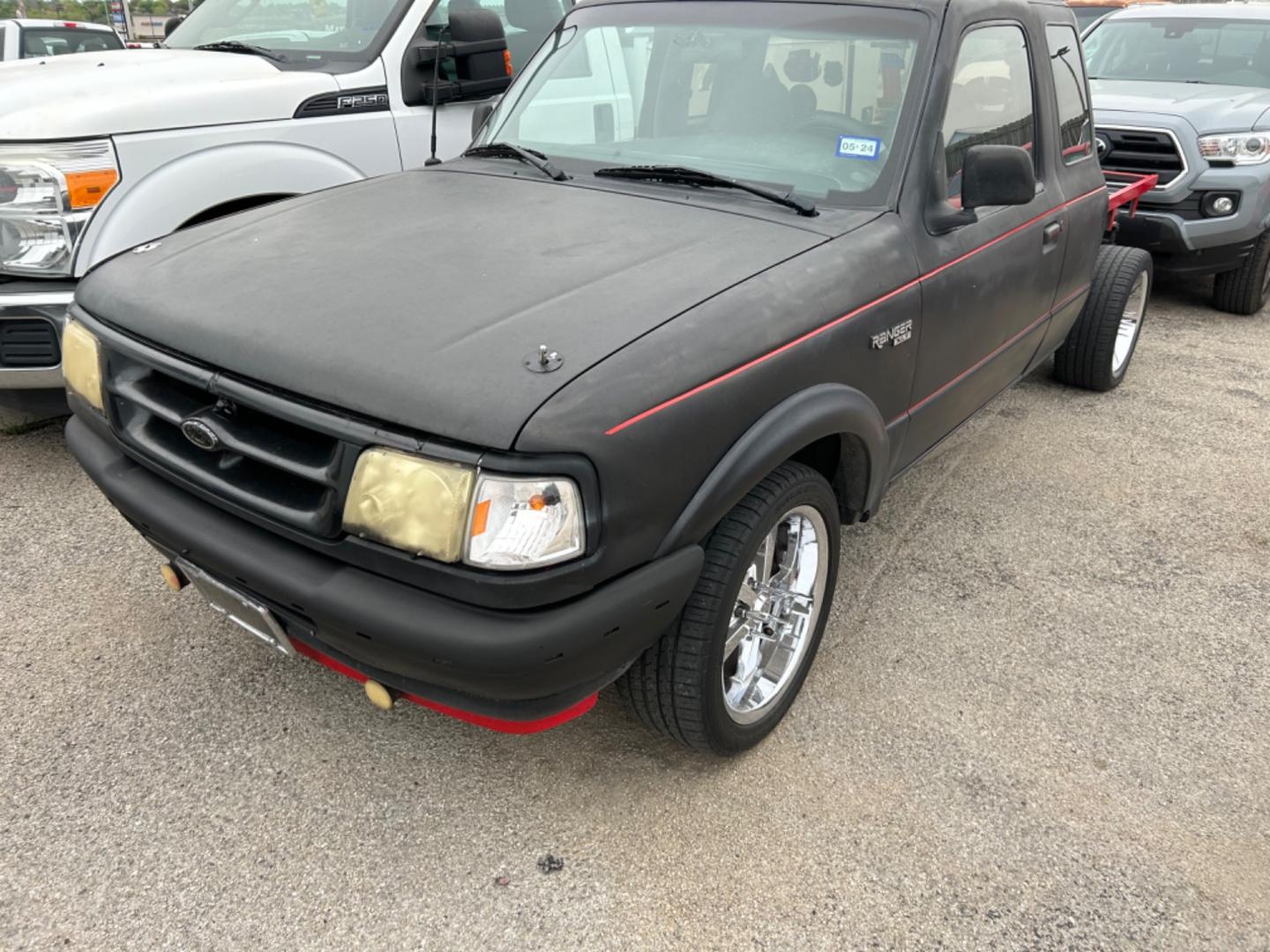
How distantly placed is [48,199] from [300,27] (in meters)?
1.60

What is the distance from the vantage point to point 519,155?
3166 millimetres

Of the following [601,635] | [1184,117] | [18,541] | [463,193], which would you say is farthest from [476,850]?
[1184,117]

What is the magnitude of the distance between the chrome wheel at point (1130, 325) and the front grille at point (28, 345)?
4.77 m

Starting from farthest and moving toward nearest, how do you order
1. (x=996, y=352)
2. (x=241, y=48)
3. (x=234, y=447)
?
(x=241, y=48) → (x=996, y=352) → (x=234, y=447)

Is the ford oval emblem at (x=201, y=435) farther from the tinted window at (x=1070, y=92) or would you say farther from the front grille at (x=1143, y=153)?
the front grille at (x=1143, y=153)

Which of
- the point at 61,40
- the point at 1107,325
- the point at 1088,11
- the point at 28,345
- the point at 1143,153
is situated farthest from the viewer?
the point at 1088,11

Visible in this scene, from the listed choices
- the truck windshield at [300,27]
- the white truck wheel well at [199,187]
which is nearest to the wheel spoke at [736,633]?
the white truck wheel well at [199,187]

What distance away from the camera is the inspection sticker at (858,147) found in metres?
2.75

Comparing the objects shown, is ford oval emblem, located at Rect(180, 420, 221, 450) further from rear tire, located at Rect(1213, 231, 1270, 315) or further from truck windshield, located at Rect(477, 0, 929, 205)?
rear tire, located at Rect(1213, 231, 1270, 315)

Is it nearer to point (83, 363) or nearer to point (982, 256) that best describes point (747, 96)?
point (982, 256)

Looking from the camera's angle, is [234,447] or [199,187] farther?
[199,187]

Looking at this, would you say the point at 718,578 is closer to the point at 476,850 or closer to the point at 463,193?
the point at 476,850

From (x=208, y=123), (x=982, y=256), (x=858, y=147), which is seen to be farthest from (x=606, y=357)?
(x=208, y=123)

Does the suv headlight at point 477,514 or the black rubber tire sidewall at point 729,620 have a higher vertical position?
the suv headlight at point 477,514
